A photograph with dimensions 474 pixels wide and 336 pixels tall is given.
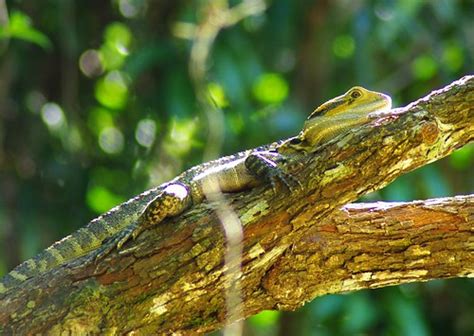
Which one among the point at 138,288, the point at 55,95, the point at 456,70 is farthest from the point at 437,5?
the point at 138,288

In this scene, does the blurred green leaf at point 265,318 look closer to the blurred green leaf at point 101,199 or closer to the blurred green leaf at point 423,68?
the blurred green leaf at point 101,199

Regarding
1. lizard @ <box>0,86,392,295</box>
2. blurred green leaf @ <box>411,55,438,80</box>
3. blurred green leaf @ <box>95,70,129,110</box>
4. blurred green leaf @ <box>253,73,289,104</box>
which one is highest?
blurred green leaf @ <box>95,70,129,110</box>

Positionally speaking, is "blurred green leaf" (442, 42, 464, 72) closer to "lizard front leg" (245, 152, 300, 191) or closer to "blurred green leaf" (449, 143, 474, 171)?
"blurred green leaf" (449, 143, 474, 171)

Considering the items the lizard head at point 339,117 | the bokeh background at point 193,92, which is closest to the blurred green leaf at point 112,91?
the bokeh background at point 193,92

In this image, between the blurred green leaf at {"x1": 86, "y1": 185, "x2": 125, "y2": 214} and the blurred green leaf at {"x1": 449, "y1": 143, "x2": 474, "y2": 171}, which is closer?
the blurred green leaf at {"x1": 86, "y1": 185, "x2": 125, "y2": 214}

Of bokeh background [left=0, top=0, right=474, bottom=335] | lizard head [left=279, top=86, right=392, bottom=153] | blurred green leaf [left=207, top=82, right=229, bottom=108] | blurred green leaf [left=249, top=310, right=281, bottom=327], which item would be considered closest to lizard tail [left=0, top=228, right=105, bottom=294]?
lizard head [left=279, top=86, right=392, bottom=153]

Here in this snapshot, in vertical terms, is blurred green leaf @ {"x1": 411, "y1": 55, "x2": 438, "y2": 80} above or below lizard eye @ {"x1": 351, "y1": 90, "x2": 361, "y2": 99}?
above
